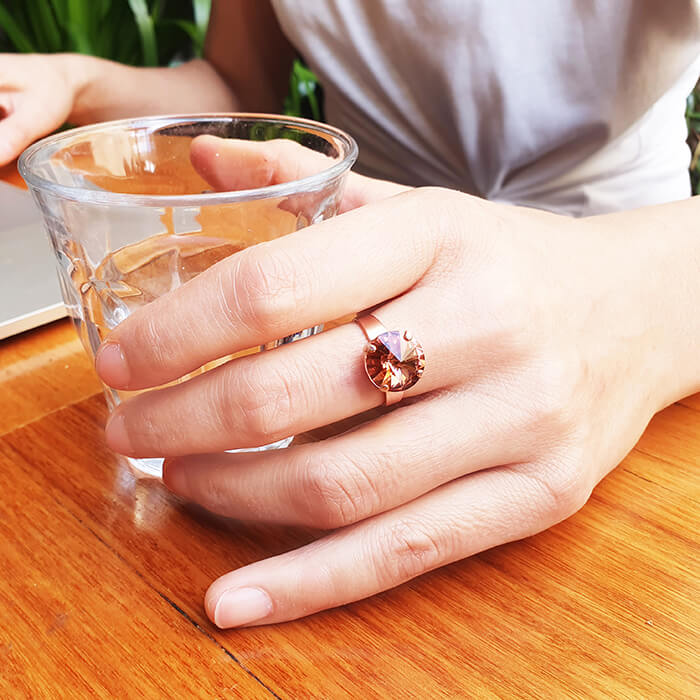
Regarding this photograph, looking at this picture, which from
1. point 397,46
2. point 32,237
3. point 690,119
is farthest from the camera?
point 690,119

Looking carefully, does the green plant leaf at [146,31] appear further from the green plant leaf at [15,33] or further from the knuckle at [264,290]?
the knuckle at [264,290]

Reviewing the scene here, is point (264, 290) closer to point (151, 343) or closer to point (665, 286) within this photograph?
point (151, 343)

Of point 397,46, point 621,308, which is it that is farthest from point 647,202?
point 621,308

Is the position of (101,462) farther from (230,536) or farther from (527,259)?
(527,259)

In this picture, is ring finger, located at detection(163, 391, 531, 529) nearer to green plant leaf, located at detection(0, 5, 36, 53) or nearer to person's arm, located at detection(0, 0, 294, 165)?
person's arm, located at detection(0, 0, 294, 165)

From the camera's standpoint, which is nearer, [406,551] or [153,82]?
[406,551]

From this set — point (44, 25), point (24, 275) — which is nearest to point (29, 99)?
point (24, 275)

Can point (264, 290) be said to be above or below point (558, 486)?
above
